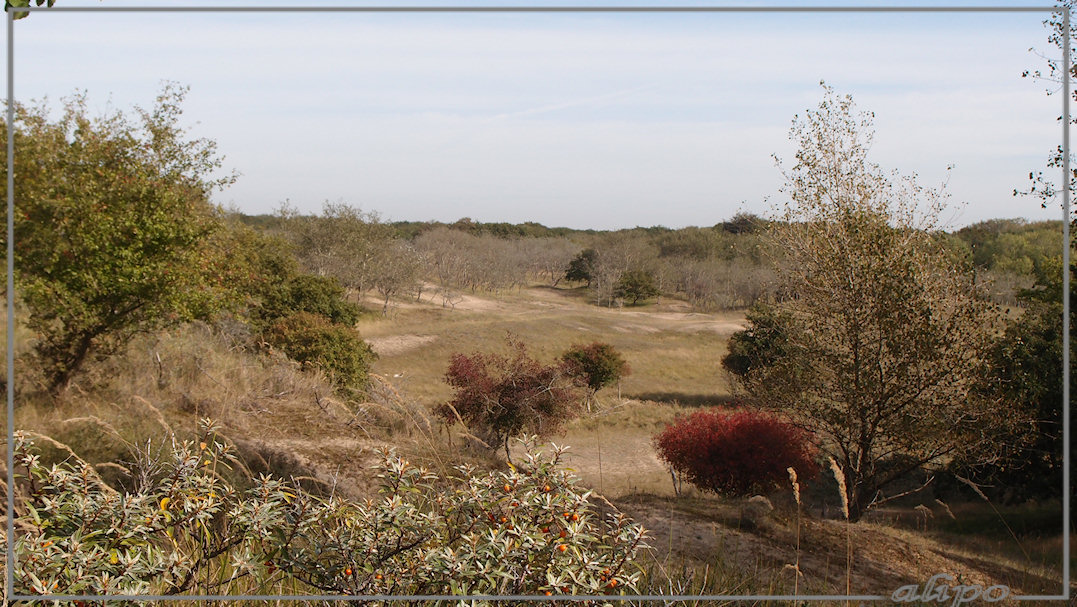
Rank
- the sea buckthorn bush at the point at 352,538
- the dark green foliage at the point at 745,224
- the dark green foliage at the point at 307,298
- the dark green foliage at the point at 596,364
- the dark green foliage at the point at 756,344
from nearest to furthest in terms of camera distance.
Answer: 1. the sea buckthorn bush at the point at 352,538
2. the dark green foliage at the point at 745,224
3. the dark green foliage at the point at 596,364
4. the dark green foliage at the point at 756,344
5. the dark green foliage at the point at 307,298

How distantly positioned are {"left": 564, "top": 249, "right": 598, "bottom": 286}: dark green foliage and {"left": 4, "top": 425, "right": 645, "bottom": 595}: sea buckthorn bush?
3.19 m

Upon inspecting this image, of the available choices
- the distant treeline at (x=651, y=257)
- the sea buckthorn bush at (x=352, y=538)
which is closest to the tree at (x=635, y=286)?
the distant treeline at (x=651, y=257)

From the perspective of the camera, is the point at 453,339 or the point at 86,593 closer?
the point at 86,593

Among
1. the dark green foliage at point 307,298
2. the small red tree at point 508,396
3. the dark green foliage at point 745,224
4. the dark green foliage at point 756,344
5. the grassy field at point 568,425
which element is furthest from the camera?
the dark green foliage at point 307,298

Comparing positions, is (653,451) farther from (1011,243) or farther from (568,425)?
(1011,243)

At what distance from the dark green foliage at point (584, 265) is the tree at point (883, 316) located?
59.0 inches

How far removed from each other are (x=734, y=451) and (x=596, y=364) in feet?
6.13

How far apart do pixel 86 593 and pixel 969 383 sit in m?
6.09

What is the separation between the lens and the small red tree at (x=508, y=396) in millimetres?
5535

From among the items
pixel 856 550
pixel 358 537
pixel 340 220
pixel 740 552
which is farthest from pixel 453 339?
pixel 340 220

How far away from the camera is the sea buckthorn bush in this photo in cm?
229

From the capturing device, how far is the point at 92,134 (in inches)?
278

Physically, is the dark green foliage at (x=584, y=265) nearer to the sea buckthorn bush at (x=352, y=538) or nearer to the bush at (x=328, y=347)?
the bush at (x=328, y=347)

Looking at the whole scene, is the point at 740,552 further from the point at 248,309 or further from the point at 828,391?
the point at 248,309
